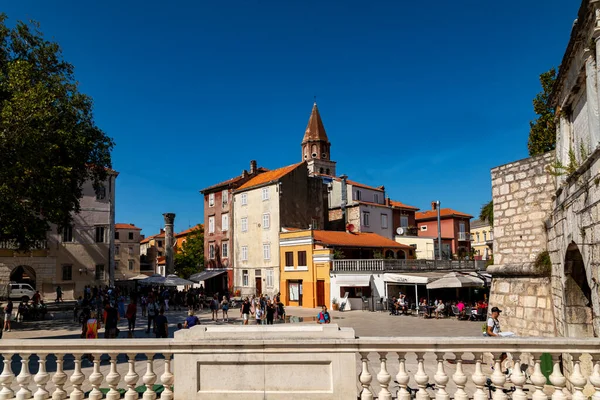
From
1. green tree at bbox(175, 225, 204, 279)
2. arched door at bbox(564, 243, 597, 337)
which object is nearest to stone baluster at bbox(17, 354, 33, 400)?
arched door at bbox(564, 243, 597, 337)

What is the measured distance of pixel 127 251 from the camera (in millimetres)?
77000

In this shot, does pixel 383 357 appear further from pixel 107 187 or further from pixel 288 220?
pixel 107 187

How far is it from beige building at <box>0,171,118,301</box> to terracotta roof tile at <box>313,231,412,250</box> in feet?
66.3

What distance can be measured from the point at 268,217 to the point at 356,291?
13036 millimetres

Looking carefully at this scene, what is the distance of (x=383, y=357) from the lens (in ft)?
18.0

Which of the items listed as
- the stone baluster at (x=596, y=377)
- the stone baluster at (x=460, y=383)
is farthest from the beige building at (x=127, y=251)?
the stone baluster at (x=596, y=377)

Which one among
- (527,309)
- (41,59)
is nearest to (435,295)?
(527,309)

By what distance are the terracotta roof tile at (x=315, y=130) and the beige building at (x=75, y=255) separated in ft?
158

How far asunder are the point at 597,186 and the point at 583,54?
2.26 m

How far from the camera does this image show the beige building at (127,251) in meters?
76.0

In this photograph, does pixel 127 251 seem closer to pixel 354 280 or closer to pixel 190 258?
pixel 190 258

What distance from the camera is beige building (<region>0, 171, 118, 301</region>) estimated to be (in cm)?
3925

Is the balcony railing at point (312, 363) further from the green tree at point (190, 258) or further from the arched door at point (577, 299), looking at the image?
the green tree at point (190, 258)

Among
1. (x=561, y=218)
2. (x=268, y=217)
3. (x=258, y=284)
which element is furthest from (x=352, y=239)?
(x=561, y=218)
